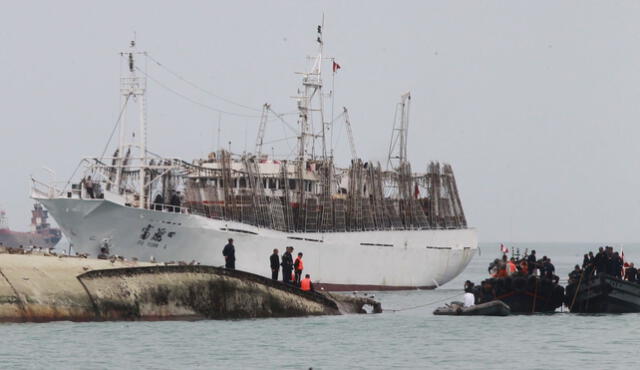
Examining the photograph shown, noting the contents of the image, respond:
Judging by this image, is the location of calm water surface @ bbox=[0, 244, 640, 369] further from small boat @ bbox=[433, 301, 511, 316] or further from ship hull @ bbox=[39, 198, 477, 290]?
ship hull @ bbox=[39, 198, 477, 290]

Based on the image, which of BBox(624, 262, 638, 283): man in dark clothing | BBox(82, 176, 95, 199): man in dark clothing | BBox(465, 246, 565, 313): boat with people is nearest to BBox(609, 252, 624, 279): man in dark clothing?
BBox(624, 262, 638, 283): man in dark clothing

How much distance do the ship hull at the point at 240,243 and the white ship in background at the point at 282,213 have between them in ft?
0.20

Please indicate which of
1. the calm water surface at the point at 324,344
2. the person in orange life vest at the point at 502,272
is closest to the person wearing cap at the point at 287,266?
the calm water surface at the point at 324,344

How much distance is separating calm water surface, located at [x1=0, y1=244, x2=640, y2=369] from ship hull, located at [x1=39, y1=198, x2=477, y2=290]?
21461mm

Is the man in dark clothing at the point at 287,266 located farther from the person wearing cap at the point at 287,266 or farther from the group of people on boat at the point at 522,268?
the group of people on boat at the point at 522,268

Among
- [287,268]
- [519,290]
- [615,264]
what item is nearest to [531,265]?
[519,290]

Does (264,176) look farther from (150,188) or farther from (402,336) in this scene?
(402,336)

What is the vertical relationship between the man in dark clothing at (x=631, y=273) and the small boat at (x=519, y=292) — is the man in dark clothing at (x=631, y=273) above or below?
above

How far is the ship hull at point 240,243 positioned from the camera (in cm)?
7112

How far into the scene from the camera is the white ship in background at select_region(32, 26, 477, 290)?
71500 mm

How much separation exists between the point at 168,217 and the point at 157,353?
32054 millimetres

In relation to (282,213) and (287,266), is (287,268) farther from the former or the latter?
(282,213)

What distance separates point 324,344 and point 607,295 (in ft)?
53.9

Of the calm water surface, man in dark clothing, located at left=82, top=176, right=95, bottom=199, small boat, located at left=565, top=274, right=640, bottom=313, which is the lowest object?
the calm water surface
